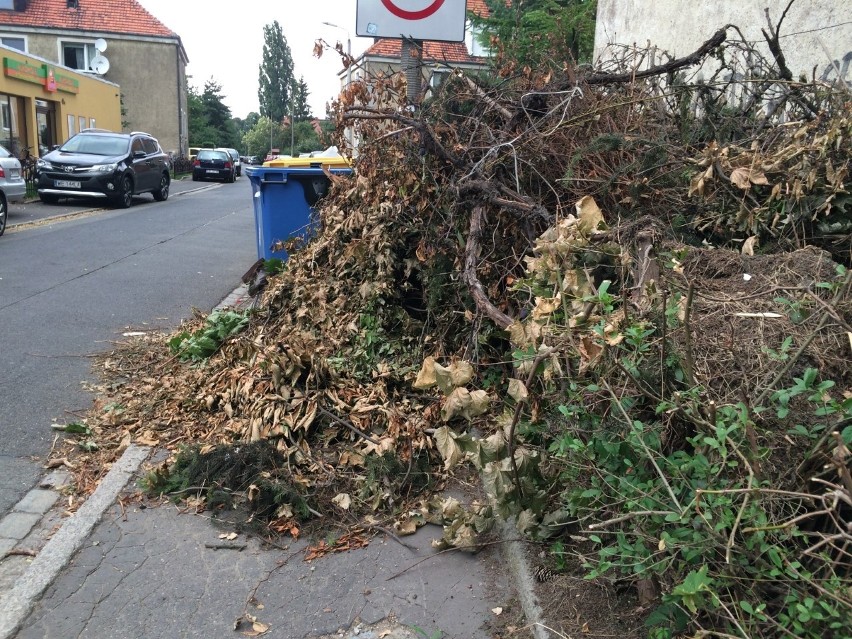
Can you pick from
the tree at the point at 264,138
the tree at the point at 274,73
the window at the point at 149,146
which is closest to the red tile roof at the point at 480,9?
the window at the point at 149,146

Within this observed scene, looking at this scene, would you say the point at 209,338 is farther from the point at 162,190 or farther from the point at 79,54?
the point at 79,54

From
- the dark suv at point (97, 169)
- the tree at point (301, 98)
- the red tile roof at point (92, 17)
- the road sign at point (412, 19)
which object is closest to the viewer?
the road sign at point (412, 19)

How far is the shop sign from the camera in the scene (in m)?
26.5

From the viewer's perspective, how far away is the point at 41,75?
29.2m

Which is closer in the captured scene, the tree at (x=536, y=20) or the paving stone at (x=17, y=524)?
the paving stone at (x=17, y=524)

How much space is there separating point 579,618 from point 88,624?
211 centimetres

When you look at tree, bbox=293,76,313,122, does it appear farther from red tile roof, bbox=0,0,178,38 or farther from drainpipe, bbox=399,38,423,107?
drainpipe, bbox=399,38,423,107

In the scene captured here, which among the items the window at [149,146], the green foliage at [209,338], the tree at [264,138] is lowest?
the green foliage at [209,338]

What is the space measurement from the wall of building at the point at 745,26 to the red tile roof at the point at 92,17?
4277 cm

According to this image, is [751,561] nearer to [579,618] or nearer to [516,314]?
[579,618]

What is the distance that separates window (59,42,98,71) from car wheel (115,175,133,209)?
2925 centimetres

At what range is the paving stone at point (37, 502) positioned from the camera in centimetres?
438

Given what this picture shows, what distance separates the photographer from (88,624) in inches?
129

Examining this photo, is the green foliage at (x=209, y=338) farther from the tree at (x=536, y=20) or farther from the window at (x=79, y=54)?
the window at (x=79, y=54)
